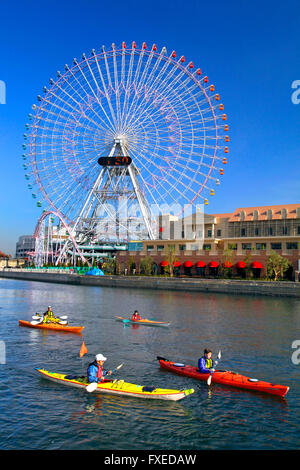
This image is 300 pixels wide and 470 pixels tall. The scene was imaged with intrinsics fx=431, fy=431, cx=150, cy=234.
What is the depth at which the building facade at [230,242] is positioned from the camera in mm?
82688

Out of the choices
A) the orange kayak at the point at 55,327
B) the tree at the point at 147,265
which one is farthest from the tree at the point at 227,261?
the orange kayak at the point at 55,327

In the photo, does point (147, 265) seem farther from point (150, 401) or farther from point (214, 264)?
point (150, 401)

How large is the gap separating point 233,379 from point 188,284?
192ft

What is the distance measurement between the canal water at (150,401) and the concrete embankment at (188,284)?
23.9 metres

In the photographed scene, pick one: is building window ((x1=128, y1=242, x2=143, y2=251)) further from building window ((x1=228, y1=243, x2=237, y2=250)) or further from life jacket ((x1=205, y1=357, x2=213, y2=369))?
life jacket ((x1=205, y1=357, x2=213, y2=369))

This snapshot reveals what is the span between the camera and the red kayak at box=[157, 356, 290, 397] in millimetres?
20356

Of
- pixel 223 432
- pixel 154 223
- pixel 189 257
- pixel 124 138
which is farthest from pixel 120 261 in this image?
pixel 223 432

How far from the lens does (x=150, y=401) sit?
19531mm

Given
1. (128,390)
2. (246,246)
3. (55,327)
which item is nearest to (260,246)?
(246,246)

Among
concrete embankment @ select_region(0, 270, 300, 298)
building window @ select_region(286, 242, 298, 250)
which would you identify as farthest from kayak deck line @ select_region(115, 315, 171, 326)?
building window @ select_region(286, 242, 298, 250)

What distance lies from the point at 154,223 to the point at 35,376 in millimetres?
85019

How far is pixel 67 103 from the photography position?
278 feet

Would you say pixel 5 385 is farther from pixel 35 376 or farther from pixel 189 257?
pixel 189 257
